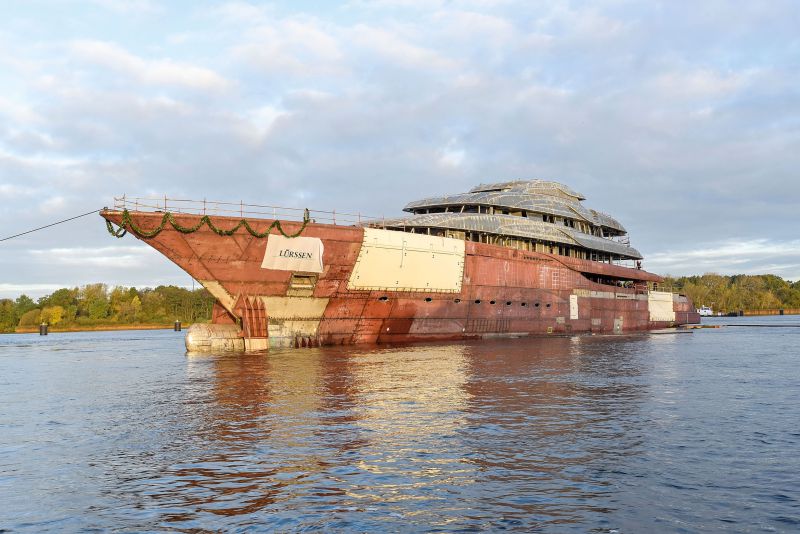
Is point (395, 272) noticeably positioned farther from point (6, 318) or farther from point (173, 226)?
point (6, 318)

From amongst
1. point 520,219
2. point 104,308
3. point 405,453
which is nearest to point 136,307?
point 104,308

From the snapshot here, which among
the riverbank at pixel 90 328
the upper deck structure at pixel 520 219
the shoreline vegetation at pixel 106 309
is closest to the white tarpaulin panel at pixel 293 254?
the upper deck structure at pixel 520 219

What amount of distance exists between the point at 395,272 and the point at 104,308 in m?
102

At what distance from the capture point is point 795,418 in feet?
44.7

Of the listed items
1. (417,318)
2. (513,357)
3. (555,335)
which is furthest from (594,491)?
(555,335)

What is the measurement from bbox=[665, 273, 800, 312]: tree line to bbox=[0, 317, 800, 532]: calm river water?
164 metres

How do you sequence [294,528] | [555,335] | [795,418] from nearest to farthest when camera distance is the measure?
1. [294,528]
2. [795,418]
3. [555,335]

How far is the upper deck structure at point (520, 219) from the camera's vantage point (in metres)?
42.6

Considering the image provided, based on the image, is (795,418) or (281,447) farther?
(795,418)

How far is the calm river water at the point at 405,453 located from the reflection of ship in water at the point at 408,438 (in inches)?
2.0

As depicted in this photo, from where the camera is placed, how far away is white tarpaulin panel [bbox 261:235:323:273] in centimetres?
3111

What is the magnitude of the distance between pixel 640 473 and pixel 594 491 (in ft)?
4.35

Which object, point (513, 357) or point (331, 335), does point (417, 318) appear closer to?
point (331, 335)

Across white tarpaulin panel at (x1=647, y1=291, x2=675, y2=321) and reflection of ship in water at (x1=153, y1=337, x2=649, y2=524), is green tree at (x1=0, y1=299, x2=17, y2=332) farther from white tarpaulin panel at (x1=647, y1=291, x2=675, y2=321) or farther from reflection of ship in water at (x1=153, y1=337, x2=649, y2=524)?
reflection of ship in water at (x1=153, y1=337, x2=649, y2=524)
